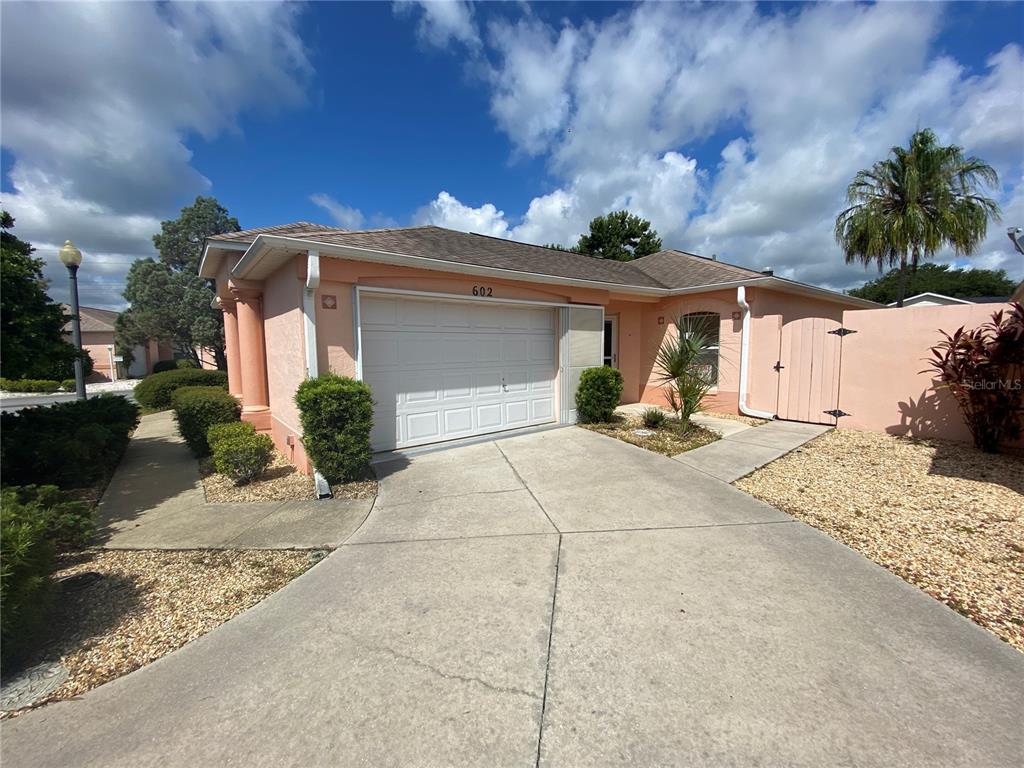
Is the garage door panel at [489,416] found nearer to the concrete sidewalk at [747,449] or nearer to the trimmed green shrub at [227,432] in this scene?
the concrete sidewalk at [747,449]

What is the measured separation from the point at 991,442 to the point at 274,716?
9315 millimetres

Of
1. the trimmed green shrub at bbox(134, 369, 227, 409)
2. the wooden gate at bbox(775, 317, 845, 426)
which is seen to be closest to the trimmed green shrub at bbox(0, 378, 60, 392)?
the trimmed green shrub at bbox(134, 369, 227, 409)

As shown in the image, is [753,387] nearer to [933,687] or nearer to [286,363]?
[933,687]

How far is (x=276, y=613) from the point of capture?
288cm

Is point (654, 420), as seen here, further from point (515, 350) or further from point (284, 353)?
point (284, 353)

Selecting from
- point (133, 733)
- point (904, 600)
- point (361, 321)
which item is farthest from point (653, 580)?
point (361, 321)

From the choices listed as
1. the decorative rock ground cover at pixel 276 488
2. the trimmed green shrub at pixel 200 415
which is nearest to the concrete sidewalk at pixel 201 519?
the decorative rock ground cover at pixel 276 488

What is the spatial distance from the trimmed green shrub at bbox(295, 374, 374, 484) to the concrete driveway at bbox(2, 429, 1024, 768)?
1802mm

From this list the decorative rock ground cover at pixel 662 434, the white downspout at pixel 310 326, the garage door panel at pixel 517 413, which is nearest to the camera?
the white downspout at pixel 310 326

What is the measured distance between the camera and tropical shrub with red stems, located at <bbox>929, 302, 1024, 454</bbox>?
6.06m

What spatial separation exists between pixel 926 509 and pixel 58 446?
9940 mm

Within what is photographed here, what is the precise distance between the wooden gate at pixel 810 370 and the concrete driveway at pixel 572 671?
5708mm

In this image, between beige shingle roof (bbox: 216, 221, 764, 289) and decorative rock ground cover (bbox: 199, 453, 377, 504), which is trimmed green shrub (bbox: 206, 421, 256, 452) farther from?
beige shingle roof (bbox: 216, 221, 764, 289)

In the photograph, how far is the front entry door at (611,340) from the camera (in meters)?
11.0
